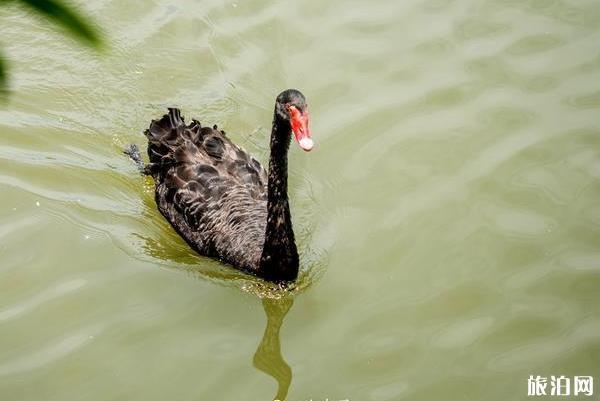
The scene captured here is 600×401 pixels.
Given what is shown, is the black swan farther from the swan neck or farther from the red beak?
the red beak

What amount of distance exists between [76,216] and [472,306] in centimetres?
321

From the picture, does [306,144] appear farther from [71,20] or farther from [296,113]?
[71,20]

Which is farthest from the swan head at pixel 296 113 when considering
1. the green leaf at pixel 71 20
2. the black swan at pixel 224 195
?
the green leaf at pixel 71 20

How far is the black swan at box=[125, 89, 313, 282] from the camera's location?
216 inches

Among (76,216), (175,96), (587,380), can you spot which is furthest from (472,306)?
(175,96)

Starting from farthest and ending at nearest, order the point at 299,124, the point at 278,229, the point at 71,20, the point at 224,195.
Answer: the point at 224,195 → the point at 278,229 → the point at 299,124 → the point at 71,20

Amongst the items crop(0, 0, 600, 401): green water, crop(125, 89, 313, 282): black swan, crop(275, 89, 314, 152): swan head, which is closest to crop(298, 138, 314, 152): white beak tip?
crop(275, 89, 314, 152): swan head

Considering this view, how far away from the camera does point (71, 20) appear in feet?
3.93

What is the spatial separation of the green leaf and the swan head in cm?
350

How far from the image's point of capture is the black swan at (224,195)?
5480 mm

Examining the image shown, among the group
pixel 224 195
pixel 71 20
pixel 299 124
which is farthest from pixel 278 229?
pixel 71 20

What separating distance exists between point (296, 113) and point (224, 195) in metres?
1.46

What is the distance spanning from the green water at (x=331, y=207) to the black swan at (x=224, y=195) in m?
0.19

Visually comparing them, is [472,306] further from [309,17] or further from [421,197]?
[309,17]
